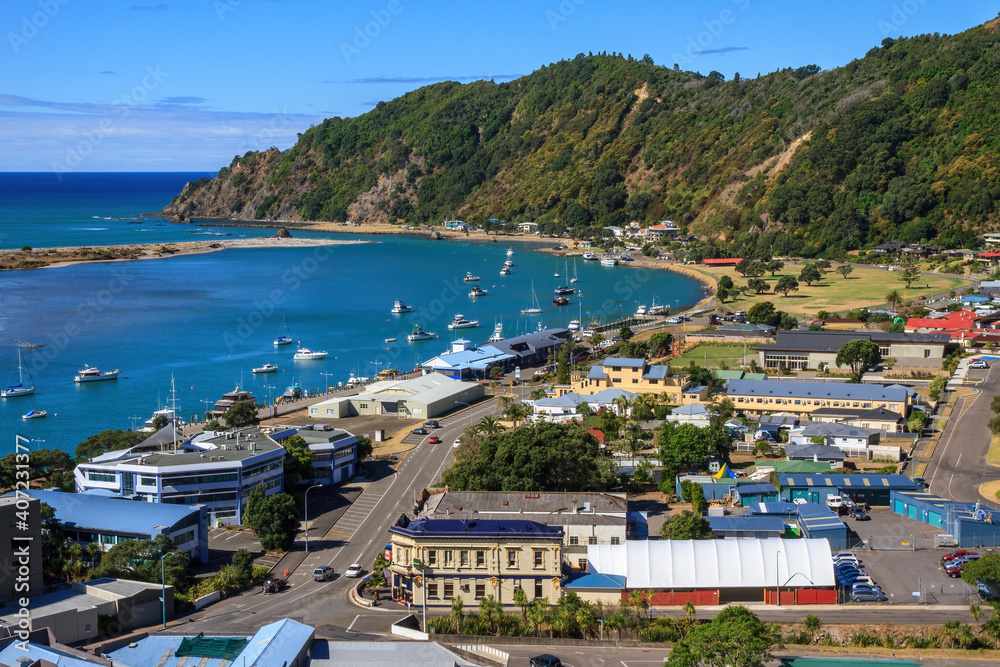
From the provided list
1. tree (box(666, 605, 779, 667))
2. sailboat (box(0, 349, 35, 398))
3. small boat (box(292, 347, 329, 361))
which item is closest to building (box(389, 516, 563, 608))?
tree (box(666, 605, 779, 667))

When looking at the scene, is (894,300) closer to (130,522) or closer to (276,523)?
(276,523)

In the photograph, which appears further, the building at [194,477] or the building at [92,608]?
the building at [194,477]

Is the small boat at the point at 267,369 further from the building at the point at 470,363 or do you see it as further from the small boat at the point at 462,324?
the small boat at the point at 462,324

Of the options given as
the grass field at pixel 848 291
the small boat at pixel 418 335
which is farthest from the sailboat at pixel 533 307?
the grass field at pixel 848 291

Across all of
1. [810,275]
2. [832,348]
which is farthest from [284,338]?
[810,275]

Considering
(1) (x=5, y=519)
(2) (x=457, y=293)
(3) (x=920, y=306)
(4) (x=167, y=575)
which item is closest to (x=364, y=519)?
(4) (x=167, y=575)

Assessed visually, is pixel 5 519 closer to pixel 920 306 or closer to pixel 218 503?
pixel 218 503

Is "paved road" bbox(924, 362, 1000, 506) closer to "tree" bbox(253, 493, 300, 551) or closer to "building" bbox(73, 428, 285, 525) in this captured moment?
"tree" bbox(253, 493, 300, 551)
